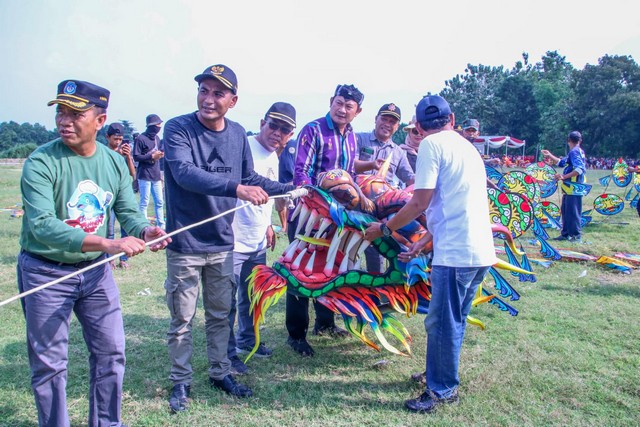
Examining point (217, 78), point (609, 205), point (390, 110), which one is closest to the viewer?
point (217, 78)

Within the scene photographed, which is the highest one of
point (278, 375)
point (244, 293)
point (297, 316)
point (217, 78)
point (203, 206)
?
point (217, 78)

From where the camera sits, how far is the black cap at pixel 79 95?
7.80ft

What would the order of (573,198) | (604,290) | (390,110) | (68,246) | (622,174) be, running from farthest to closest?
(622,174), (573,198), (604,290), (390,110), (68,246)

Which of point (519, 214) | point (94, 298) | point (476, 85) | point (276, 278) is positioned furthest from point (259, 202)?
point (476, 85)

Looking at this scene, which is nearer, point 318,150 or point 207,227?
point 207,227

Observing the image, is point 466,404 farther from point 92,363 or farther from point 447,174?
point 92,363

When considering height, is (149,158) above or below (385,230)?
above

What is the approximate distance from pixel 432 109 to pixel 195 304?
195 cm

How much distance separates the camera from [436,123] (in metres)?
3.07

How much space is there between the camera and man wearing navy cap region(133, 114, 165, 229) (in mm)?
8156

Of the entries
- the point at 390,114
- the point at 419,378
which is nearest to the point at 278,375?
the point at 419,378

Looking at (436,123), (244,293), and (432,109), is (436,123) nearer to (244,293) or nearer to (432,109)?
(432,109)

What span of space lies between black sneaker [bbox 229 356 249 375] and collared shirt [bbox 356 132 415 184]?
206 centimetres

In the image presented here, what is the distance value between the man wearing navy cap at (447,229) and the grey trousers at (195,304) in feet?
3.97
